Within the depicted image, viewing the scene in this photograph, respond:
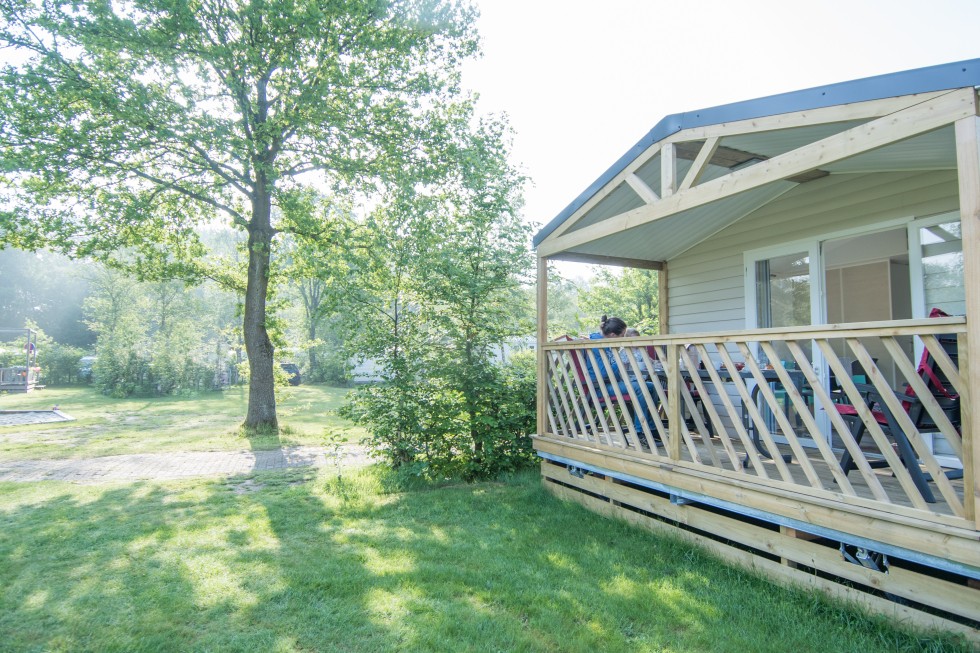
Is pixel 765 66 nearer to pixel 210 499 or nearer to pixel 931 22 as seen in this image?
pixel 931 22

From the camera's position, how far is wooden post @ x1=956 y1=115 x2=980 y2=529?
247 centimetres

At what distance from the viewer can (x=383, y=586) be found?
3.69 m

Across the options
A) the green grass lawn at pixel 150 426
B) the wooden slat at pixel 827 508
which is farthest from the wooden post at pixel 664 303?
the green grass lawn at pixel 150 426

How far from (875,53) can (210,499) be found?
12.5 meters

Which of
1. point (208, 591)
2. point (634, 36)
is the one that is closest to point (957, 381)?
point (208, 591)

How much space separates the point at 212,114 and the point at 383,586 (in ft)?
30.3

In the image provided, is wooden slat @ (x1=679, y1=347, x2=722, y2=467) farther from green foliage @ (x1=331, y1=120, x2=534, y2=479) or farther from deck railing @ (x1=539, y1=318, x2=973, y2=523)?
green foliage @ (x1=331, y1=120, x2=534, y2=479)

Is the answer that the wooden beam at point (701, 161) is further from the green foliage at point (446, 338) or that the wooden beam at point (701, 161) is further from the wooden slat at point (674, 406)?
the green foliage at point (446, 338)

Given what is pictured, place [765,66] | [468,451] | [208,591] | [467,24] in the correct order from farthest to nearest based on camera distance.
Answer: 1. [467,24]
2. [765,66]
3. [468,451]
4. [208,591]

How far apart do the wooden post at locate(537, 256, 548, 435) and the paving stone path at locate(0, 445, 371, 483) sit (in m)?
2.87

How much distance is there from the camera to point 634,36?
744 centimetres

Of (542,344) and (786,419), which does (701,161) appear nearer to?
(786,419)

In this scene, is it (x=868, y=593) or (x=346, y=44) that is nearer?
(x=868, y=593)

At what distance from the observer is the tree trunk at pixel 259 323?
11.5m
